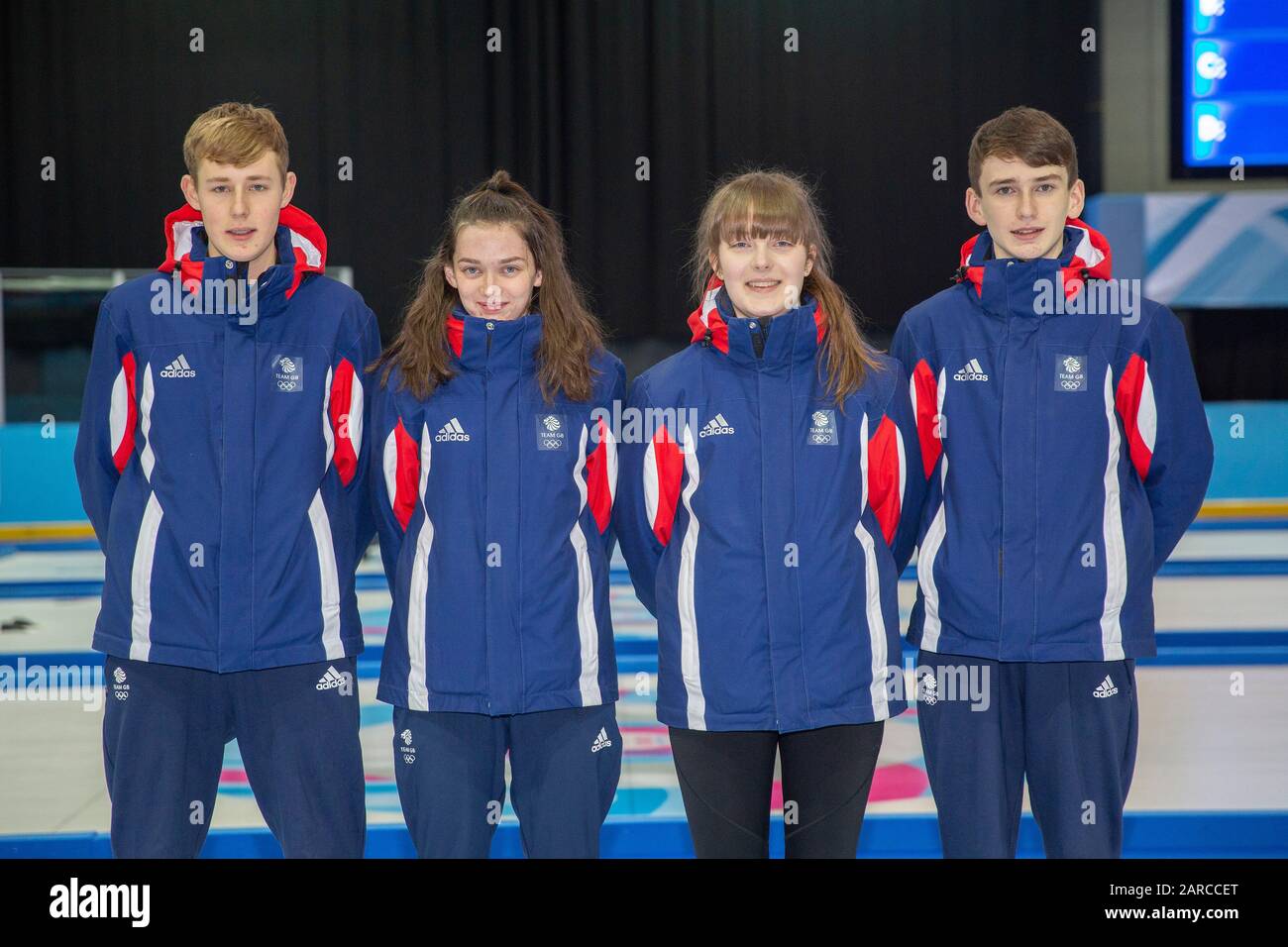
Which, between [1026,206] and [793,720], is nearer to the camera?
[793,720]

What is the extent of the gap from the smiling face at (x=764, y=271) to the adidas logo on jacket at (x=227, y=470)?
614 millimetres

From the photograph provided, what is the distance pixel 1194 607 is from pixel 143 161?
23.7ft

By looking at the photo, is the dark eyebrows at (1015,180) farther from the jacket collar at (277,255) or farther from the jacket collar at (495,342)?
the jacket collar at (277,255)

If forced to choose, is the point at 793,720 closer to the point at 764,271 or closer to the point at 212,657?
the point at 764,271

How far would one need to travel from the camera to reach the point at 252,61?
9109mm

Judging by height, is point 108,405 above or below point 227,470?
above

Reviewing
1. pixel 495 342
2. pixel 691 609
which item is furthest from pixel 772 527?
pixel 495 342

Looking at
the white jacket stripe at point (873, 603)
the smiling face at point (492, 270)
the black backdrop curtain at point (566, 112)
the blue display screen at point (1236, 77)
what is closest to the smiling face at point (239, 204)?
the smiling face at point (492, 270)

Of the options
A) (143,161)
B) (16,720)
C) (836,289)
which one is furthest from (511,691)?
(143,161)

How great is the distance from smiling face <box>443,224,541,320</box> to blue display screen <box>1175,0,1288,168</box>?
681 centimetres

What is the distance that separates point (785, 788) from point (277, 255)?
3.83 ft

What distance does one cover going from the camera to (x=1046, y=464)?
2033 mm

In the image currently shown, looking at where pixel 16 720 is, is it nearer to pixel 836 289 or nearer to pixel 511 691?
pixel 511 691
